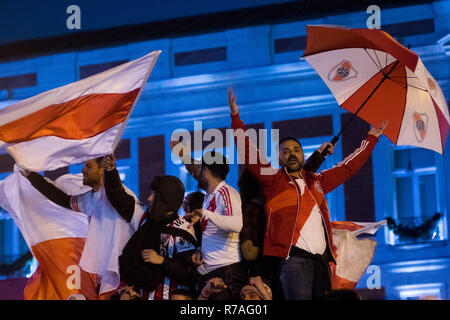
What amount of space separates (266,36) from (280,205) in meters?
11.5

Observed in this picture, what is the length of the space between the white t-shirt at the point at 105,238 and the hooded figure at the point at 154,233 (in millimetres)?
172

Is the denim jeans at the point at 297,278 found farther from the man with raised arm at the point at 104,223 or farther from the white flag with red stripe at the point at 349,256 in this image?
the man with raised arm at the point at 104,223

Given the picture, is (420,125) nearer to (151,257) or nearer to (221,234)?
(221,234)

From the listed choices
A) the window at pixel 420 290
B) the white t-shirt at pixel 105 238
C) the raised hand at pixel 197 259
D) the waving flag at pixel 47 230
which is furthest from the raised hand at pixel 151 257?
the window at pixel 420 290

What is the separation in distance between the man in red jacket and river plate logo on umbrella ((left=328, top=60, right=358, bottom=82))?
976 millimetres

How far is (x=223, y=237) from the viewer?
6.31 m

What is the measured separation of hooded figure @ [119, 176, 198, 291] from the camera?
6.31 metres

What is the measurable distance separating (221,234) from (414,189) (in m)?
10.8

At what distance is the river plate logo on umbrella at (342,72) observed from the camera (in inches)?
286

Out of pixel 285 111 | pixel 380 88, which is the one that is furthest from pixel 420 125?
pixel 285 111

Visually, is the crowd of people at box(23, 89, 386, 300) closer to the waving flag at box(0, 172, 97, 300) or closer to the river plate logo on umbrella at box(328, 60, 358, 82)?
the waving flag at box(0, 172, 97, 300)
